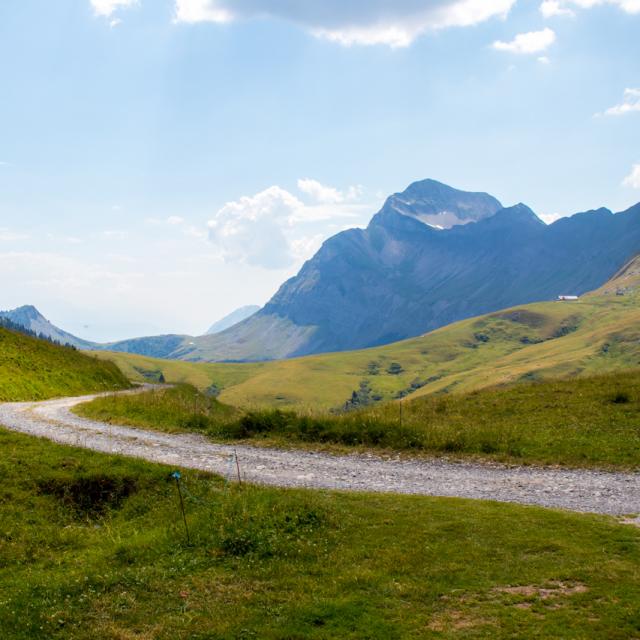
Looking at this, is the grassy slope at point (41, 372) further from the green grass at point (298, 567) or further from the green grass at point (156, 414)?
the green grass at point (298, 567)

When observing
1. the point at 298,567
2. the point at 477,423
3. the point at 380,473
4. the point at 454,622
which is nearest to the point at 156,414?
the point at 380,473

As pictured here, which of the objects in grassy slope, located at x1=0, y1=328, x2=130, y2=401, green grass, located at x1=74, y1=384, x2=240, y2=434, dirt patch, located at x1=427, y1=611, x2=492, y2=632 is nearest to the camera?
dirt patch, located at x1=427, y1=611, x2=492, y2=632

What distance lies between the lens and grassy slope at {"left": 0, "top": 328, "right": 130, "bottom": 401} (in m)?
47.1

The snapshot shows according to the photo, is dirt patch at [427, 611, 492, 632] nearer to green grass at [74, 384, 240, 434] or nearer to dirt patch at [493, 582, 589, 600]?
dirt patch at [493, 582, 589, 600]

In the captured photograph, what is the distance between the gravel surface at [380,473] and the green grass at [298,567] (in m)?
1.95

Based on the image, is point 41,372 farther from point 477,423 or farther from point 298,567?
point 298,567

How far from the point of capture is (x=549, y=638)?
976 cm

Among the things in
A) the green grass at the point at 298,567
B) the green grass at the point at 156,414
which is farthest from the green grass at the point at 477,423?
the green grass at the point at 298,567

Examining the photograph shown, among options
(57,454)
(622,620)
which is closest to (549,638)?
(622,620)

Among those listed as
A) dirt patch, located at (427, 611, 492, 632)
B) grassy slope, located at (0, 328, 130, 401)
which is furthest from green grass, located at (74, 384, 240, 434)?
dirt patch, located at (427, 611, 492, 632)

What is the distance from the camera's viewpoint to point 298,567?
13.4m

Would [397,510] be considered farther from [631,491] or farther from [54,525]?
[54,525]

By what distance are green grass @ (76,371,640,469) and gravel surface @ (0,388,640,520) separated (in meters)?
1.83

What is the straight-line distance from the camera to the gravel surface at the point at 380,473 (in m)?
18.5
